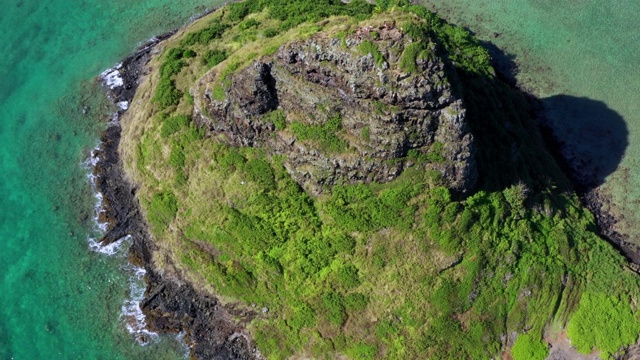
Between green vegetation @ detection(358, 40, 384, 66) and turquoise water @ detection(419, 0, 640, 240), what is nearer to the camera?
green vegetation @ detection(358, 40, 384, 66)

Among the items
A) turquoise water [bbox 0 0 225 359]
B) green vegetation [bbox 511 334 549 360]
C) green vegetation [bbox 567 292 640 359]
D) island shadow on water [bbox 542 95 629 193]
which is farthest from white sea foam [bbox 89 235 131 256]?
island shadow on water [bbox 542 95 629 193]

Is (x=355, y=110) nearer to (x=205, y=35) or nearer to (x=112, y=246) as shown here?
(x=205, y=35)

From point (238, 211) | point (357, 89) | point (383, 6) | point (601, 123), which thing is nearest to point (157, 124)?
point (238, 211)

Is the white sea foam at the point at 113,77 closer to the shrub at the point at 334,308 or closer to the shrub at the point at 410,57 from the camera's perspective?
the shrub at the point at 334,308

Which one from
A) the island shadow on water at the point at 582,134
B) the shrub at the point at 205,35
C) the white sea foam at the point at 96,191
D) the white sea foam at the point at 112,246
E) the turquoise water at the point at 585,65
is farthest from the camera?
the shrub at the point at 205,35

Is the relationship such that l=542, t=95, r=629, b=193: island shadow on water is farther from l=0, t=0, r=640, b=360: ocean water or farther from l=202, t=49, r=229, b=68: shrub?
l=202, t=49, r=229, b=68: shrub

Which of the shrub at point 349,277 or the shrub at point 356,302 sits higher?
the shrub at point 349,277

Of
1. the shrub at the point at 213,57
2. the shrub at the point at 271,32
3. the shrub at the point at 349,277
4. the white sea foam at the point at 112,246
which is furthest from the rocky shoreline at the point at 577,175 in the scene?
the white sea foam at the point at 112,246
